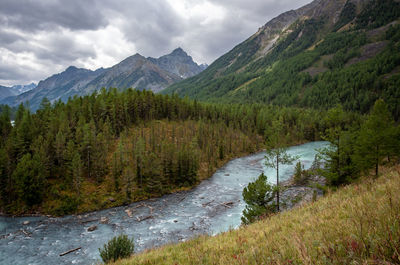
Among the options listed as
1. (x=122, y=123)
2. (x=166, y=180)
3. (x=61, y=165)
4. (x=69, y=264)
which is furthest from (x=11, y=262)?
(x=122, y=123)

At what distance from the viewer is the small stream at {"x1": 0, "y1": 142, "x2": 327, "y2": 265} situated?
29766 mm

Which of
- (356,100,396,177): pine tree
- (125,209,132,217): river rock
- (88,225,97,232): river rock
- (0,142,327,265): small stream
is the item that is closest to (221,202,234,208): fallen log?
(0,142,327,265): small stream

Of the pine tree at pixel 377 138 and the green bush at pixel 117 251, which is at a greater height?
the pine tree at pixel 377 138

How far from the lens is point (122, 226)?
37344mm

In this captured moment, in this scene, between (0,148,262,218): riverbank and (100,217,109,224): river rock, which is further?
(0,148,262,218): riverbank

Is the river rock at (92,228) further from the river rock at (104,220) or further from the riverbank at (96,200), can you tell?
the riverbank at (96,200)

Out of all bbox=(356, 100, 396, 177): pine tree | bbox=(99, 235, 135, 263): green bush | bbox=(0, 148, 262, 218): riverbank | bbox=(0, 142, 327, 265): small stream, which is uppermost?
bbox=(356, 100, 396, 177): pine tree

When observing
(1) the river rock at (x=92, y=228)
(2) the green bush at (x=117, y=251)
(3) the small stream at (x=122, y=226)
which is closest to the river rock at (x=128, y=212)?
(3) the small stream at (x=122, y=226)

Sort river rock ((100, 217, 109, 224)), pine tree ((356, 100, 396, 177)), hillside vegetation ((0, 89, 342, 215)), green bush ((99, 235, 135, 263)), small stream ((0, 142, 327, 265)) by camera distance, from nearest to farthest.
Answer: green bush ((99, 235, 135, 263)), pine tree ((356, 100, 396, 177)), small stream ((0, 142, 327, 265)), river rock ((100, 217, 109, 224)), hillside vegetation ((0, 89, 342, 215))

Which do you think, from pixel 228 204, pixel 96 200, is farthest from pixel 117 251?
pixel 96 200

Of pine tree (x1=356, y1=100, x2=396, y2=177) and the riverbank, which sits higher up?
pine tree (x1=356, y1=100, x2=396, y2=177)

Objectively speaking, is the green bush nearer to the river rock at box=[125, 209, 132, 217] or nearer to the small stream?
the small stream

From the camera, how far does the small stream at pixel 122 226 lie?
29.8 meters

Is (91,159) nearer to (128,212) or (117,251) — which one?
(128,212)
